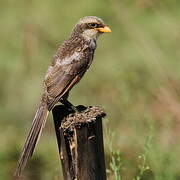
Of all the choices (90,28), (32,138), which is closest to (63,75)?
(90,28)

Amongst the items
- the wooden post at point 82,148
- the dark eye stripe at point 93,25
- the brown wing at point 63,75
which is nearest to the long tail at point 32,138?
the brown wing at point 63,75

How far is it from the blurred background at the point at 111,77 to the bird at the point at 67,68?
84cm

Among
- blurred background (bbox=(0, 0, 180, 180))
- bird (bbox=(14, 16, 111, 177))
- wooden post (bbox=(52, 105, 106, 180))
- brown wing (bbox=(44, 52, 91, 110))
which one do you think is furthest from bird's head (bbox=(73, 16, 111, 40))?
wooden post (bbox=(52, 105, 106, 180))

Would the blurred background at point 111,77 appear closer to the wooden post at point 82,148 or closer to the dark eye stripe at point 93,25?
the dark eye stripe at point 93,25

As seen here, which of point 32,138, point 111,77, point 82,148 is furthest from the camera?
point 111,77

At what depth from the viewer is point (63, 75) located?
884 cm

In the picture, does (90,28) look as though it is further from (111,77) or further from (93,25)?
(111,77)

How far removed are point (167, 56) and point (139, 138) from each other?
11.7 ft

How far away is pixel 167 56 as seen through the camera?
13859 millimetres

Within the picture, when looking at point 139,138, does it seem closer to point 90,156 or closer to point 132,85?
point 132,85

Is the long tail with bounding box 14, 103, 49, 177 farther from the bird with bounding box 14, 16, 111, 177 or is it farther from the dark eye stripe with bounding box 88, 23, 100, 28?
the dark eye stripe with bounding box 88, 23, 100, 28

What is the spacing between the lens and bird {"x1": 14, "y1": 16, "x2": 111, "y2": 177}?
858 centimetres

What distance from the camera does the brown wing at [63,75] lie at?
870 cm

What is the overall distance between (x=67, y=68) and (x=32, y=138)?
0.95 meters
